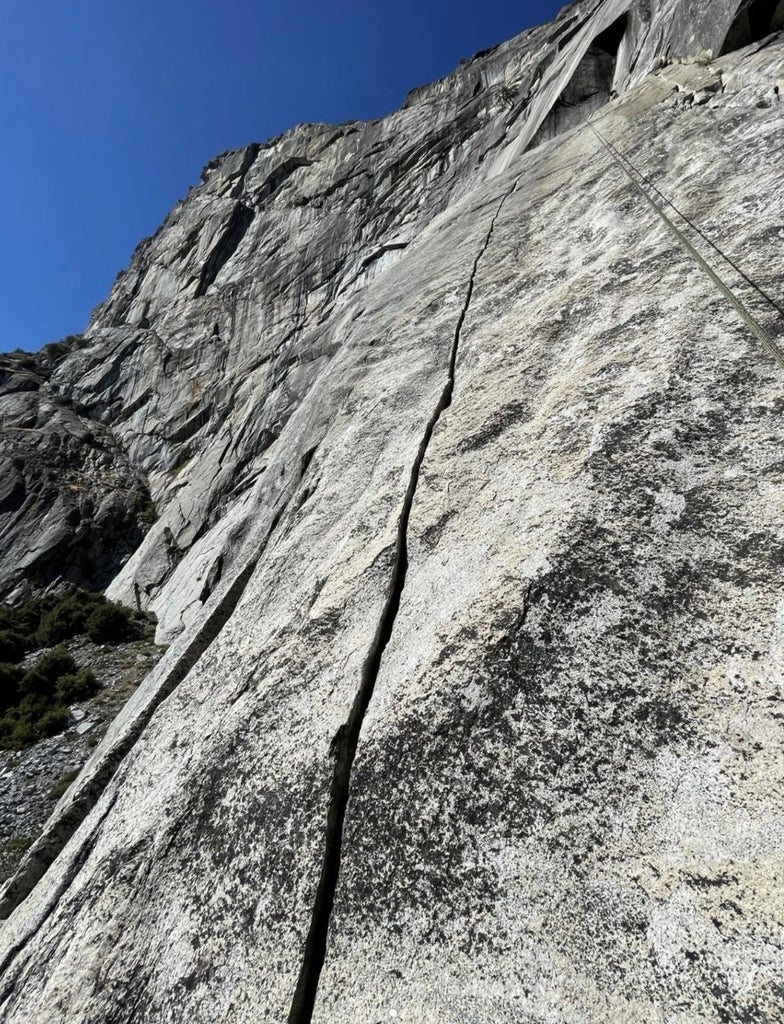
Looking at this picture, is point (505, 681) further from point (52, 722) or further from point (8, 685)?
point (8, 685)

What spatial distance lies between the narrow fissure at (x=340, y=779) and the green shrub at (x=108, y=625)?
1942 centimetres

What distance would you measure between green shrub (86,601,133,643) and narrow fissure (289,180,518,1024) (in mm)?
19421

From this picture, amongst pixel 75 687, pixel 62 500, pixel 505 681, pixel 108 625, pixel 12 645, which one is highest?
pixel 62 500

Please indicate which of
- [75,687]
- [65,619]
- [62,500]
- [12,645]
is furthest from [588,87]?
[62,500]

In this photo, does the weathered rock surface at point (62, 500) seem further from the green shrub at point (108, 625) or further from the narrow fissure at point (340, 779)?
the narrow fissure at point (340, 779)

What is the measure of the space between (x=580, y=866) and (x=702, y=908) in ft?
1.66

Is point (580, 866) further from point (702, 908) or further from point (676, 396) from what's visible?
point (676, 396)

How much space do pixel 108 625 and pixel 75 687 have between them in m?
4.68

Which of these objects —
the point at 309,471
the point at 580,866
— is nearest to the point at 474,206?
the point at 309,471

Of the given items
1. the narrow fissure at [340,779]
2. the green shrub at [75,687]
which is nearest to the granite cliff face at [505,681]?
the narrow fissure at [340,779]

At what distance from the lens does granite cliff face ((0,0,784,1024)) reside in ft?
8.09

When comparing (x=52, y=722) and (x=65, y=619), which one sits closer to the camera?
(x=52, y=722)

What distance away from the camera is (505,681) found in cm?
336

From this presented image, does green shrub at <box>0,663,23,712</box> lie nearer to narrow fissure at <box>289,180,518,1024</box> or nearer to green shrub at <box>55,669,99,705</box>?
green shrub at <box>55,669,99,705</box>
